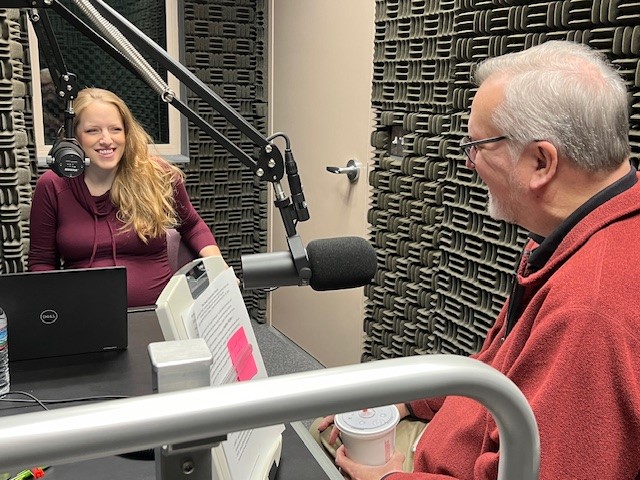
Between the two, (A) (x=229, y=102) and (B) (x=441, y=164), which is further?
(A) (x=229, y=102)

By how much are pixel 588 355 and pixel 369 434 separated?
645mm

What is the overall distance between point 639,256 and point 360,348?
7.39 feet

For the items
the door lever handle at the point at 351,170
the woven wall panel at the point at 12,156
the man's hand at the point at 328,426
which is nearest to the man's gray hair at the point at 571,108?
the man's hand at the point at 328,426

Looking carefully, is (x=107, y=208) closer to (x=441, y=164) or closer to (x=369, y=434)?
(x=441, y=164)

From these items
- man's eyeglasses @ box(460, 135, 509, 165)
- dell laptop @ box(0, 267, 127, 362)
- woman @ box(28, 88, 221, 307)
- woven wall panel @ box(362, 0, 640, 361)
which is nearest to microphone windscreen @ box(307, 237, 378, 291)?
man's eyeglasses @ box(460, 135, 509, 165)

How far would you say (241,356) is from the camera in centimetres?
104

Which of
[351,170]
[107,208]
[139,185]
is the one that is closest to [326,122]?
[351,170]

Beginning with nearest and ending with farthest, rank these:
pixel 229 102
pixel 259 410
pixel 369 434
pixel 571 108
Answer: pixel 259 410 < pixel 571 108 < pixel 369 434 < pixel 229 102

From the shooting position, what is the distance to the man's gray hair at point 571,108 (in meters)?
1.19

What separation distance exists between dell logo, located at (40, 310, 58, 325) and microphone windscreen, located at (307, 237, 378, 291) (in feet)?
2.82

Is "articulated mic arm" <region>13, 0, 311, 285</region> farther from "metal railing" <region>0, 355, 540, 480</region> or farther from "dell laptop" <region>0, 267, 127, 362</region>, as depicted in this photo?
"dell laptop" <region>0, 267, 127, 362</region>

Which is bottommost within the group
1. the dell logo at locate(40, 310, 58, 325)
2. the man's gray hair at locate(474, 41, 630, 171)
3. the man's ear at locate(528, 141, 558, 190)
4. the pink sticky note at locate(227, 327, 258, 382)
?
the dell logo at locate(40, 310, 58, 325)

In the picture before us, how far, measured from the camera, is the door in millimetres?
3111

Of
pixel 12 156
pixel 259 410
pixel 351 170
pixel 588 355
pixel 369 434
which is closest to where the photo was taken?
pixel 259 410
